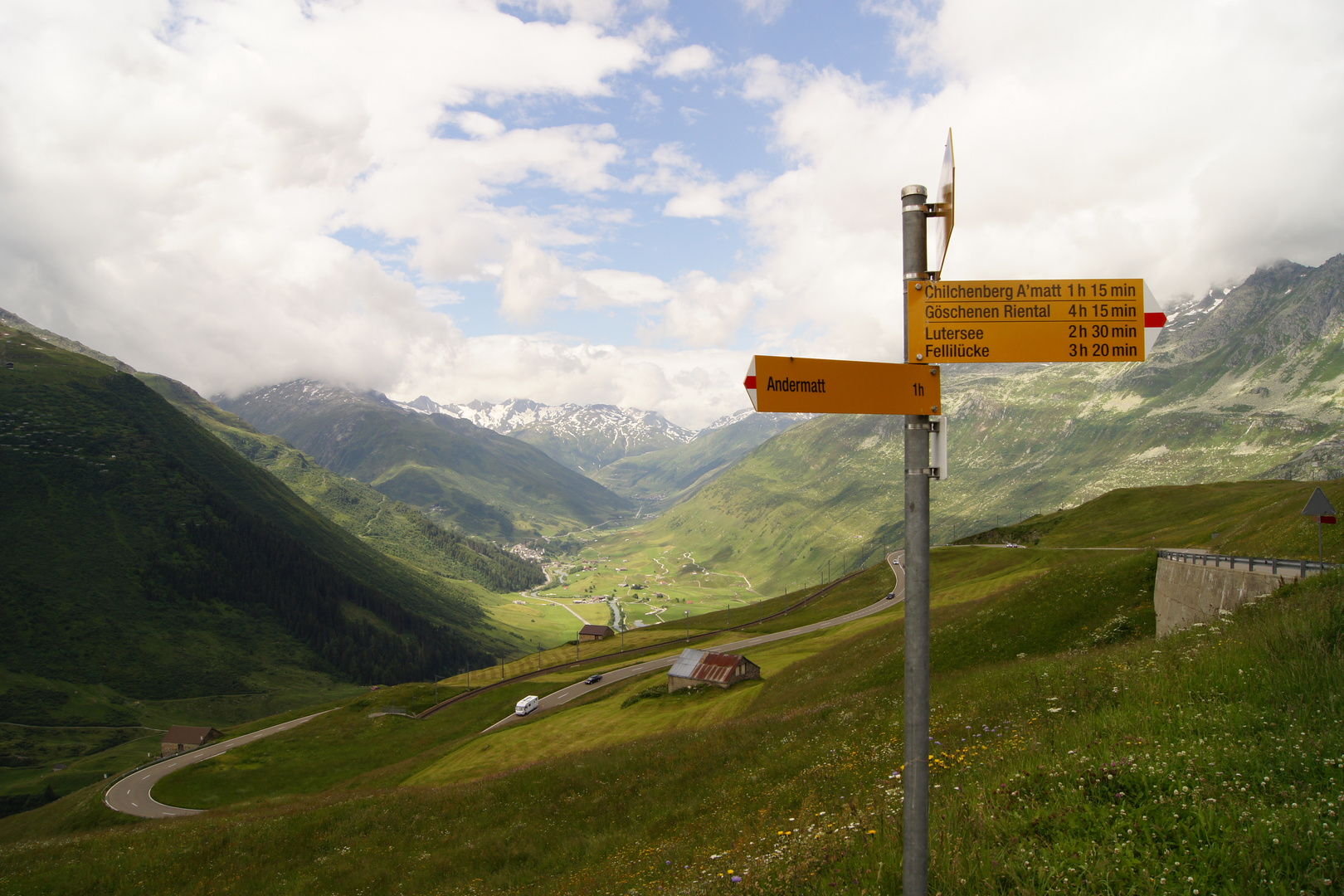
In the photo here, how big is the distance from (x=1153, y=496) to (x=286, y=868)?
15309 centimetres

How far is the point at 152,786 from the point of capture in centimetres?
8675

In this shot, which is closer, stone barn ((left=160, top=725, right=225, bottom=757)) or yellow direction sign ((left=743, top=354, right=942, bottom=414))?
yellow direction sign ((left=743, top=354, right=942, bottom=414))

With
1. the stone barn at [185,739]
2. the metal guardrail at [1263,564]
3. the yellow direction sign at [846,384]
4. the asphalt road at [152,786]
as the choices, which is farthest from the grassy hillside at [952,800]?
the stone barn at [185,739]

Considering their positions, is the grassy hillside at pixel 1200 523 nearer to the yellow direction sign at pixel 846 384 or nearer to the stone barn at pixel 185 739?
the yellow direction sign at pixel 846 384

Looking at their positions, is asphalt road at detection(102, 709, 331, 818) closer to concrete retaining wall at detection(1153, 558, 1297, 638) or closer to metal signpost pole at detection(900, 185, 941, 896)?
metal signpost pole at detection(900, 185, 941, 896)

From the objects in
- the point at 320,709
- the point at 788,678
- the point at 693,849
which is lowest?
the point at 320,709

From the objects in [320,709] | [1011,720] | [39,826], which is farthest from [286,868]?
[320,709]

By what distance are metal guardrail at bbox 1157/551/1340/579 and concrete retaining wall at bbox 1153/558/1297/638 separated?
0.66 ft

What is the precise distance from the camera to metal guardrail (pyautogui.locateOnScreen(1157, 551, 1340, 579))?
65.0 feet

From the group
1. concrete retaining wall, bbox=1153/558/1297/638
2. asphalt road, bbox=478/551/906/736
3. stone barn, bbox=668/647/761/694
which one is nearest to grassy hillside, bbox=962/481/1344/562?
concrete retaining wall, bbox=1153/558/1297/638

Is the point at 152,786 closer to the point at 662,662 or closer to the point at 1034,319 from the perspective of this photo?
the point at 662,662

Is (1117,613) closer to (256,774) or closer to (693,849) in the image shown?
(693,849)

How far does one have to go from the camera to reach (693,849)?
15.0 metres

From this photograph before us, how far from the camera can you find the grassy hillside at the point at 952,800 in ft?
22.6
